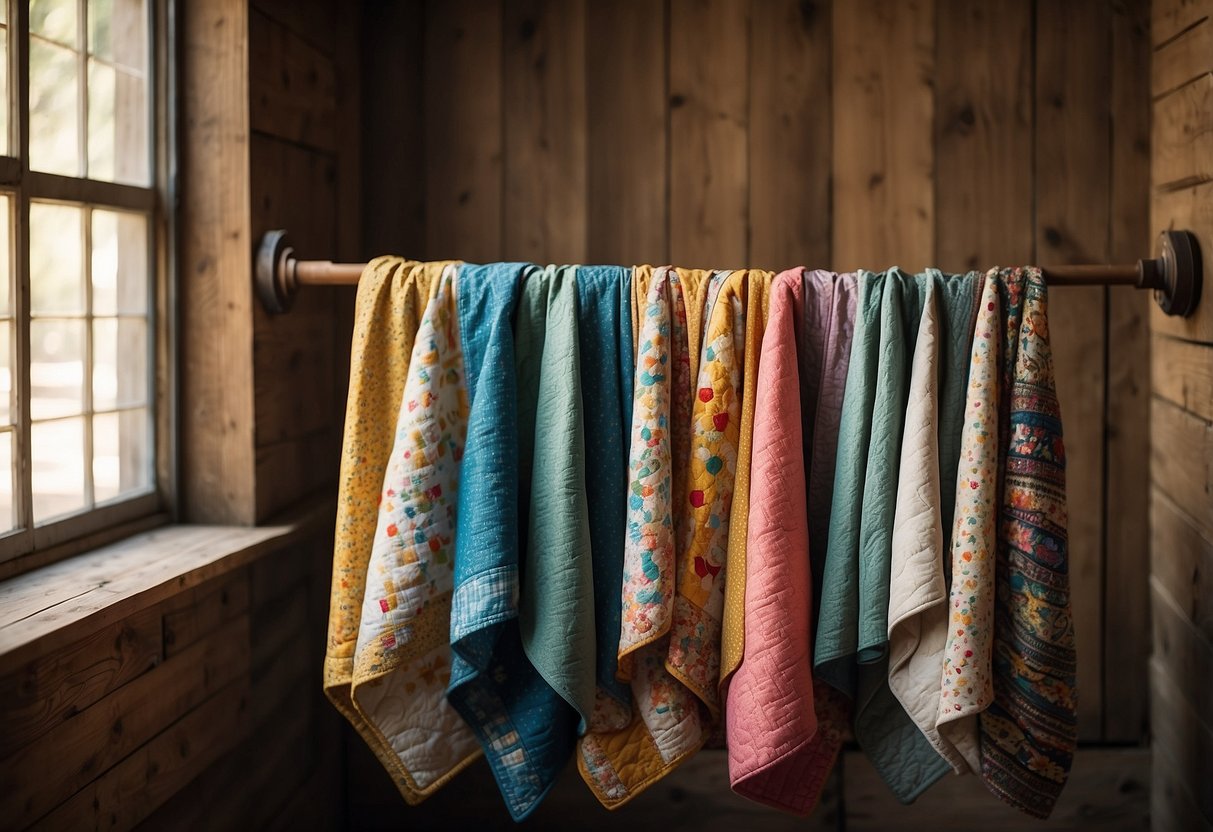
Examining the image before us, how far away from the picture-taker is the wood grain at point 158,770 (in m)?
1.16

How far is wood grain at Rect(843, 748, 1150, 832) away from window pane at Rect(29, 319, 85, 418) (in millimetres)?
1374

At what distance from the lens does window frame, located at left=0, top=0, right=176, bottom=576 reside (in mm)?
1209

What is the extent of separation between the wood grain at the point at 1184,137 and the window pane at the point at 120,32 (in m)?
1.52

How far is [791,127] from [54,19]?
1.13 meters

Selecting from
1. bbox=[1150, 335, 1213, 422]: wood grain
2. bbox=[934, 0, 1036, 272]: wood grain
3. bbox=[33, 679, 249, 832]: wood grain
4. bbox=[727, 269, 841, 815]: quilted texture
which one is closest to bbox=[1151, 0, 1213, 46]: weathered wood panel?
bbox=[934, 0, 1036, 272]: wood grain

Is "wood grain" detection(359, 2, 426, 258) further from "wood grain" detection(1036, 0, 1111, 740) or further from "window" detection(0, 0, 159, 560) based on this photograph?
"wood grain" detection(1036, 0, 1111, 740)

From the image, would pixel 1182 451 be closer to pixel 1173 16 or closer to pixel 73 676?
pixel 1173 16

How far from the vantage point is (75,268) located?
4.40 feet

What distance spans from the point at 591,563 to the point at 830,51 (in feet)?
3.44

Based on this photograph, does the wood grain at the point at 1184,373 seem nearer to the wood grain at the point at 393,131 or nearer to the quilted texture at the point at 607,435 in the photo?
the quilted texture at the point at 607,435

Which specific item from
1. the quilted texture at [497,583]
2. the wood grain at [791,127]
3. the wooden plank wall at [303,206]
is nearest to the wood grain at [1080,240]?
the wood grain at [791,127]

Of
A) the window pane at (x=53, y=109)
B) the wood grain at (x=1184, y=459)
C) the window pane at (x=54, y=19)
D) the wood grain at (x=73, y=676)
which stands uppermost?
the window pane at (x=54, y=19)

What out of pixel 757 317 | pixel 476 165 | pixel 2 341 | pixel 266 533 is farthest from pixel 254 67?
pixel 757 317

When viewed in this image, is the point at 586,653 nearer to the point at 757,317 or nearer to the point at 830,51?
the point at 757,317
